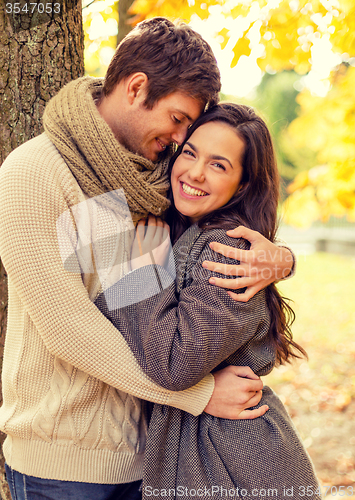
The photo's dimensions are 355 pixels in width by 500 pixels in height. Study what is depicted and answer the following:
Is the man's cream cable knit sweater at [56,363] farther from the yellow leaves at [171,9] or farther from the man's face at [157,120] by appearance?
the yellow leaves at [171,9]

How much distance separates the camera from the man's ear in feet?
5.67

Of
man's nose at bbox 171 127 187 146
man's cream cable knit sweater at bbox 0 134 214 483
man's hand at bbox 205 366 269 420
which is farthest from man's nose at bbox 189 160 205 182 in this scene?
man's hand at bbox 205 366 269 420

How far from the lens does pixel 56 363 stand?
4.95ft

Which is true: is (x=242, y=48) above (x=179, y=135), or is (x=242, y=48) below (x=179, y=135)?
above

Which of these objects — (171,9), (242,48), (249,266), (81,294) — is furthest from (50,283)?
(242,48)

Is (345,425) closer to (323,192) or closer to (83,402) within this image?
(323,192)

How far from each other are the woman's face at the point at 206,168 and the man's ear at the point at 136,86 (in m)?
0.28

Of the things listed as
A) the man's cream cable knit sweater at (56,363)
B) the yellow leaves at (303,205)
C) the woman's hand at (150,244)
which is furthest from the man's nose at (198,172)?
the yellow leaves at (303,205)

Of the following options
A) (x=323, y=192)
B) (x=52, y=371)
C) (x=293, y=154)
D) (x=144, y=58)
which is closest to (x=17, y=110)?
(x=144, y=58)

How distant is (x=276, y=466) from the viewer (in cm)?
153

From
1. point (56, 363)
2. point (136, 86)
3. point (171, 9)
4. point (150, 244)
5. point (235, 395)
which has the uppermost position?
point (171, 9)

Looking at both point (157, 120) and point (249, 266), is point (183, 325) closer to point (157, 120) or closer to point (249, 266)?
point (249, 266)

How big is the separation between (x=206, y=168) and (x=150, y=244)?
0.41 m

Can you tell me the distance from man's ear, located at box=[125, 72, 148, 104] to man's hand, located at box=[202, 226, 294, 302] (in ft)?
2.20
